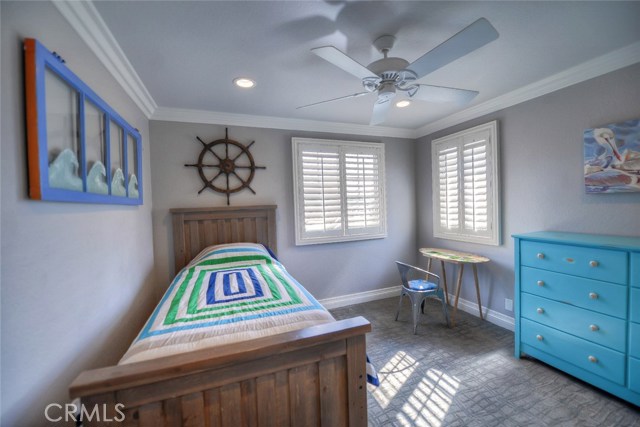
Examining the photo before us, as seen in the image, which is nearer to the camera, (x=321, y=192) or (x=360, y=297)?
(x=321, y=192)

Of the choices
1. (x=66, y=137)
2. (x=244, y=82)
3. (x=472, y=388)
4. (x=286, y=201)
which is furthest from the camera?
(x=286, y=201)

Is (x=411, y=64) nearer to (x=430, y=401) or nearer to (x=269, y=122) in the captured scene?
(x=269, y=122)

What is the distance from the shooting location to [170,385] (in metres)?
0.90

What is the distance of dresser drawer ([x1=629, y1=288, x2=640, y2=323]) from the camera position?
160 centimetres

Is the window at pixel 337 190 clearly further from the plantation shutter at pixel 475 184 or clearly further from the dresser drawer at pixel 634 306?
the dresser drawer at pixel 634 306

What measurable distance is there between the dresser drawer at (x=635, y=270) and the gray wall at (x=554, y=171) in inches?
20.5

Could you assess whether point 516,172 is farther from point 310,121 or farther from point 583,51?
point 310,121

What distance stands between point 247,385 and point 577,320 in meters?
2.32

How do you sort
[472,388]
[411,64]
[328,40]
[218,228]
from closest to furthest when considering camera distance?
[411,64], [328,40], [472,388], [218,228]

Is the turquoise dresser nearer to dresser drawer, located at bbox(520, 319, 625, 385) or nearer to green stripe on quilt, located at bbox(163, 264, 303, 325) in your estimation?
dresser drawer, located at bbox(520, 319, 625, 385)

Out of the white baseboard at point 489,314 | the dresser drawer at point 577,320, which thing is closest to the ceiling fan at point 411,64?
the dresser drawer at point 577,320

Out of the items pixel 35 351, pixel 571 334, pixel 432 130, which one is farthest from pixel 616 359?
pixel 35 351

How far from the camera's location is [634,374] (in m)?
1.62

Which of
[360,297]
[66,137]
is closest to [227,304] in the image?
[66,137]
